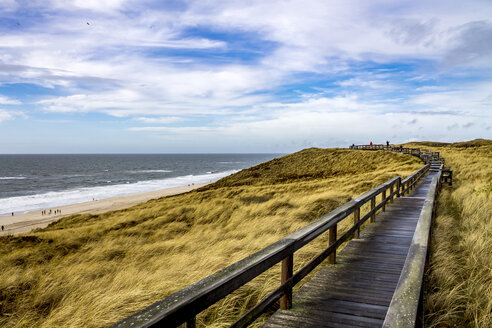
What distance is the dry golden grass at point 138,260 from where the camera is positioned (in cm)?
515

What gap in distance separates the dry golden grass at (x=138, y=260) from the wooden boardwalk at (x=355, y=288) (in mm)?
807

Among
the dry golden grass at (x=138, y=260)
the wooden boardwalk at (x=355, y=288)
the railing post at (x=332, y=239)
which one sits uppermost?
the railing post at (x=332, y=239)

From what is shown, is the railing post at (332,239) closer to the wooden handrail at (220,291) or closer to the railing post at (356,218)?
the wooden handrail at (220,291)

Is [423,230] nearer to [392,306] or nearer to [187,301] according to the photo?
[392,306]

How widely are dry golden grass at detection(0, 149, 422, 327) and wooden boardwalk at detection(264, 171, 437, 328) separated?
2.65 ft

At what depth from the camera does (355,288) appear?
4.78 m

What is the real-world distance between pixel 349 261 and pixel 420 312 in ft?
10.8

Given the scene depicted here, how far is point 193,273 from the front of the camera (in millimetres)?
6438

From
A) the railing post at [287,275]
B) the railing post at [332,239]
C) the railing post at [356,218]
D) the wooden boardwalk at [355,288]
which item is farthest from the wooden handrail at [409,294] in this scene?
the railing post at [356,218]

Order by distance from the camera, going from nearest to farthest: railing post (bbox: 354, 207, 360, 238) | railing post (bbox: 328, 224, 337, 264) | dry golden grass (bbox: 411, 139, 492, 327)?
dry golden grass (bbox: 411, 139, 492, 327) < railing post (bbox: 328, 224, 337, 264) < railing post (bbox: 354, 207, 360, 238)

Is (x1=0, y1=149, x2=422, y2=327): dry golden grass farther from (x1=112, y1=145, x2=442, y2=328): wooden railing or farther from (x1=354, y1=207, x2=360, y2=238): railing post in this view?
(x1=112, y1=145, x2=442, y2=328): wooden railing

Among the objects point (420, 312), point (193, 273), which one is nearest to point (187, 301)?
point (420, 312)

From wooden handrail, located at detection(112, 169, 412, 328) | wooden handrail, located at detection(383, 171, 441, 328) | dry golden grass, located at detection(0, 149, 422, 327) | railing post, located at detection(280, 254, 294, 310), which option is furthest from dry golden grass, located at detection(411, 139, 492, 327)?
dry golden grass, located at detection(0, 149, 422, 327)

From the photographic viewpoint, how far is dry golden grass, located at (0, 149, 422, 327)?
5148mm
